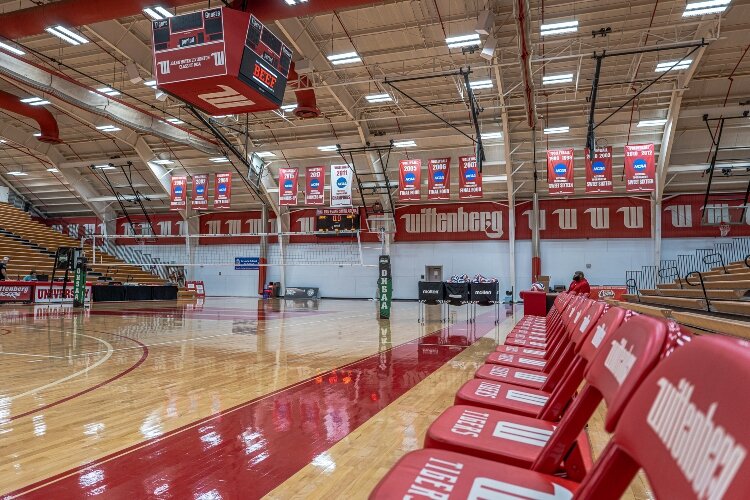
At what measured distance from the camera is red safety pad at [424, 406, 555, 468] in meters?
1.39

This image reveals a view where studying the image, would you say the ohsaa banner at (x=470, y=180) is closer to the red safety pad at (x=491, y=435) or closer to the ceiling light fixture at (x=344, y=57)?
the ceiling light fixture at (x=344, y=57)

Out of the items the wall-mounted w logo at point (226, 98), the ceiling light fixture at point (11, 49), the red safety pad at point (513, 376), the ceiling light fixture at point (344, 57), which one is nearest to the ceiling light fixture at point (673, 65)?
the ceiling light fixture at point (344, 57)

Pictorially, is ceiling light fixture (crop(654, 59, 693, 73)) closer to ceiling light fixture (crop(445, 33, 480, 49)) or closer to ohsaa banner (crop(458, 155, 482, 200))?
ceiling light fixture (crop(445, 33, 480, 49))

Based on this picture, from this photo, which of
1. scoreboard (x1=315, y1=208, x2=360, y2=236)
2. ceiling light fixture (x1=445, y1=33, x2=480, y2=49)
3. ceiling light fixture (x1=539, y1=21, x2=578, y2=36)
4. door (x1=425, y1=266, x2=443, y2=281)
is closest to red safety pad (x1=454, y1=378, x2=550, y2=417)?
ceiling light fixture (x1=445, y1=33, x2=480, y2=49)

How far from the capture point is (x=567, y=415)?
1.25 metres

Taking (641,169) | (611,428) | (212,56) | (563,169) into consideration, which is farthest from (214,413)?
(641,169)

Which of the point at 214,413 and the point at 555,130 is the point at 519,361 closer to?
the point at 214,413

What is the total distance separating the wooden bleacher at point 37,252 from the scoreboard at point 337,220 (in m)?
8.90

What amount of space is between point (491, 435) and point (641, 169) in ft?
47.3

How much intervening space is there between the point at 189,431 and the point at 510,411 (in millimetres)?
1978

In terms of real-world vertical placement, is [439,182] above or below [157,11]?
below

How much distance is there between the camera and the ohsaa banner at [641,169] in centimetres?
1372

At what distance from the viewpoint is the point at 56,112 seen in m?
18.6

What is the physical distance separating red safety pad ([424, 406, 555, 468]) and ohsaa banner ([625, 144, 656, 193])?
14.0 meters
